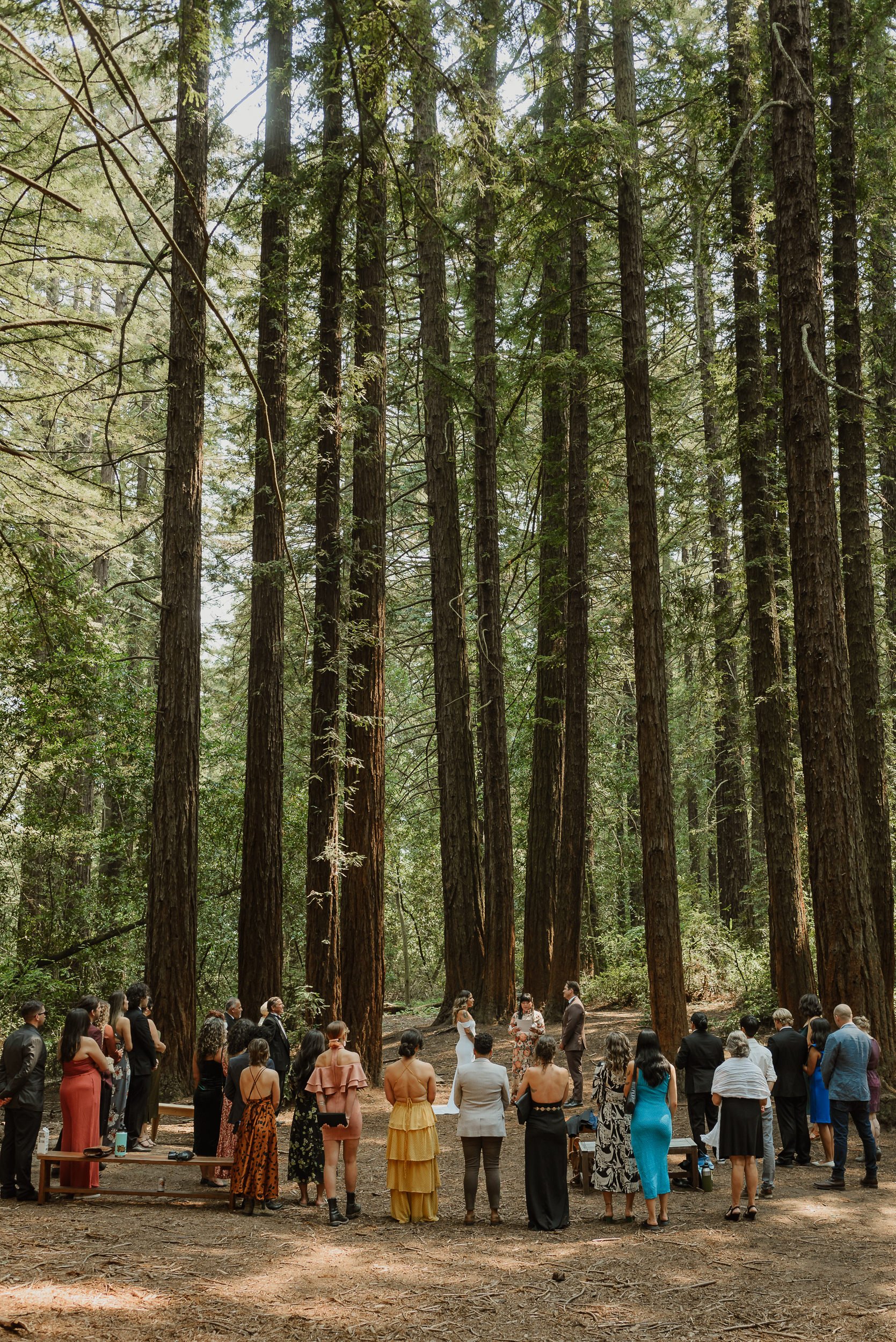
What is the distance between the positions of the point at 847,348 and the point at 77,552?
518 inches

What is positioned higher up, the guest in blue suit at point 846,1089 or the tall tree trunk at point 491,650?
the tall tree trunk at point 491,650

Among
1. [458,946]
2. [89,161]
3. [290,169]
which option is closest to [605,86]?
A: [290,169]

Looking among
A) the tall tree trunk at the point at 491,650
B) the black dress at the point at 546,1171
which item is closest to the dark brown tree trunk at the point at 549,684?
the tall tree trunk at the point at 491,650

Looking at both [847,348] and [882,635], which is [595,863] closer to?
[882,635]

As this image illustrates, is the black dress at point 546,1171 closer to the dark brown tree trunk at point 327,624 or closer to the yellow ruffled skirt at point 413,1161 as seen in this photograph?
the yellow ruffled skirt at point 413,1161

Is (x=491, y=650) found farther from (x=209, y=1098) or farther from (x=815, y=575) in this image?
(x=209, y=1098)

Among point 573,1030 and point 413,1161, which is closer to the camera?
point 413,1161

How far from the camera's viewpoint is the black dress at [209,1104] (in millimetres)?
9305

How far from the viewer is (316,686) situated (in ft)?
43.3

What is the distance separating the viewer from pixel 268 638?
43.5 feet

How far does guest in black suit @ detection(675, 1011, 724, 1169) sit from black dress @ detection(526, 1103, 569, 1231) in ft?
6.88

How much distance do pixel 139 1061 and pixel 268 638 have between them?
212 inches

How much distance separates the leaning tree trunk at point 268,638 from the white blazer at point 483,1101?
4.94m

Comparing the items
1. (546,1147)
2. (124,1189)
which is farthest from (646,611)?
(124,1189)
